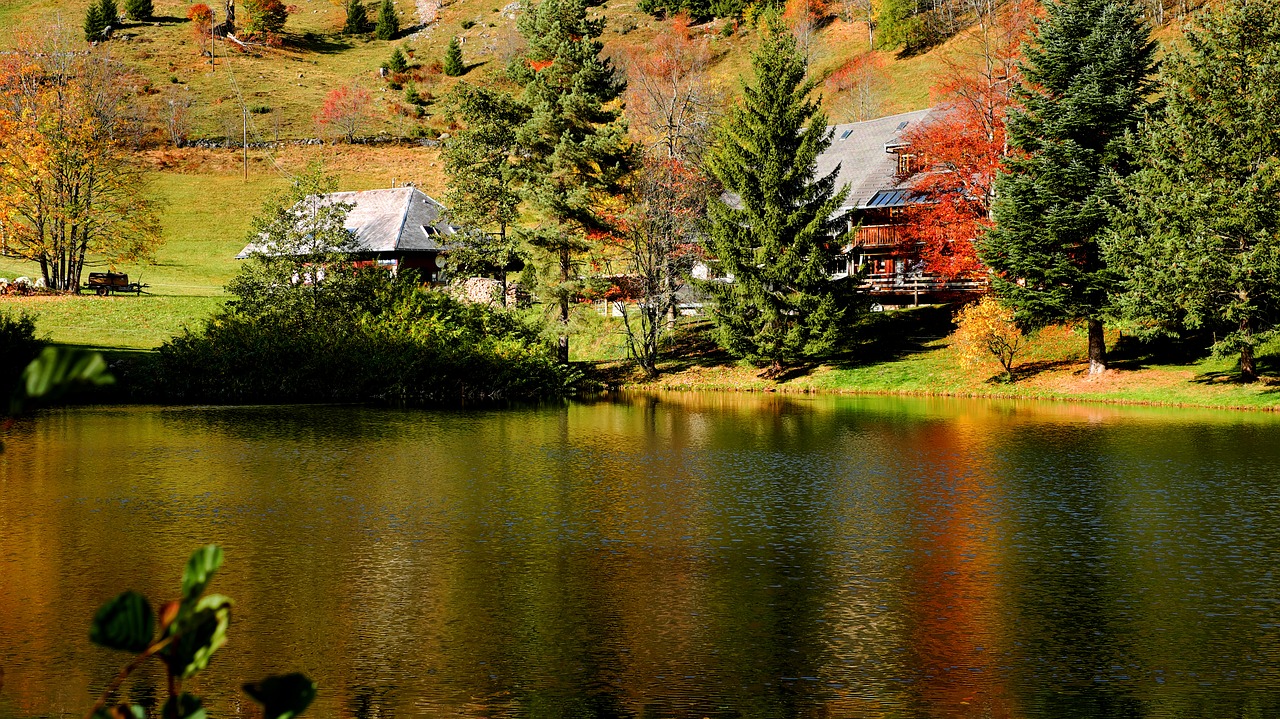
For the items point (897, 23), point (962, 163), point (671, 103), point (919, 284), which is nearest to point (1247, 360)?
point (962, 163)

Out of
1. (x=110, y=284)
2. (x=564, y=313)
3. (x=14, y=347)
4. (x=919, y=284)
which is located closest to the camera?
(x=14, y=347)

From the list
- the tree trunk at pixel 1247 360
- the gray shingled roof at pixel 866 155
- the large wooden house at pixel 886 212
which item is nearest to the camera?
the tree trunk at pixel 1247 360

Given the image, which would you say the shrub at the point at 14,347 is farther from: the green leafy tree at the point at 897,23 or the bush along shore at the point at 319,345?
the green leafy tree at the point at 897,23

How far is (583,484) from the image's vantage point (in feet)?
76.0

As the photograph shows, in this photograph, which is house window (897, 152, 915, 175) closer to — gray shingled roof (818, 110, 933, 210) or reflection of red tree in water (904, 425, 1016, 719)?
gray shingled roof (818, 110, 933, 210)

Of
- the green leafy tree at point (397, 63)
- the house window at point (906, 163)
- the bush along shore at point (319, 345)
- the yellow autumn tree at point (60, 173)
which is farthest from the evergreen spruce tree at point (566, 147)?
the green leafy tree at point (397, 63)

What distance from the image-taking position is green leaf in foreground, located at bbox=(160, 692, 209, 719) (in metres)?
2.50

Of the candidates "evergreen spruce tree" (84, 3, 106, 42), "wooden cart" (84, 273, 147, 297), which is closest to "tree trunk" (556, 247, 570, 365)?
"wooden cart" (84, 273, 147, 297)

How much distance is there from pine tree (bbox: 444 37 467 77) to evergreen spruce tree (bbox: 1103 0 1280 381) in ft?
352

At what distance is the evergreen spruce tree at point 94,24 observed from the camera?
13200 cm

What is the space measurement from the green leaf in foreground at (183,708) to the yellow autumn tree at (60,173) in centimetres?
5832

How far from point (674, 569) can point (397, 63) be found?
128 metres

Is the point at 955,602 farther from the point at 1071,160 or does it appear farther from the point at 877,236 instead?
the point at 877,236

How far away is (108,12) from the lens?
447 ft
